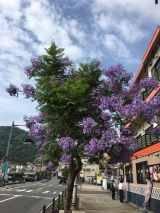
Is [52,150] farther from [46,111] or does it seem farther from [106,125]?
[106,125]

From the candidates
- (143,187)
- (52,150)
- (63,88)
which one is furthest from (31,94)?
(143,187)

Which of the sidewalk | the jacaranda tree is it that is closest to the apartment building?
the sidewalk

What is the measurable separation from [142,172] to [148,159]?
2142 millimetres

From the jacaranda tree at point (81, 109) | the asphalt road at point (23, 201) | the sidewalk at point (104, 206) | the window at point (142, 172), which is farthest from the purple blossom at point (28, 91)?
the window at point (142, 172)

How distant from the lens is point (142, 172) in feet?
52.9

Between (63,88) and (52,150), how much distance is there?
221 centimetres

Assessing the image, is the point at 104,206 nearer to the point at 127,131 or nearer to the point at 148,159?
the point at 148,159

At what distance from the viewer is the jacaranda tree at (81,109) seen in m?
6.95

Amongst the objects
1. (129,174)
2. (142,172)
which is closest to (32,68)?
(142,172)

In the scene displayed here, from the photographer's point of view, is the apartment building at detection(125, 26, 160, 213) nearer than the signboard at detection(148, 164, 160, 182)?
Yes

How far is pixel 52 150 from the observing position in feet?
24.8

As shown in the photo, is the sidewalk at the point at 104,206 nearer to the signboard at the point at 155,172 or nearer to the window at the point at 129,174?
the signboard at the point at 155,172

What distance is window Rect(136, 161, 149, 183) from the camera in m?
15.1

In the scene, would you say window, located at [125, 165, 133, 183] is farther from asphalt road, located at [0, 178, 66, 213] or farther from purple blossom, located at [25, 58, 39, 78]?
purple blossom, located at [25, 58, 39, 78]
